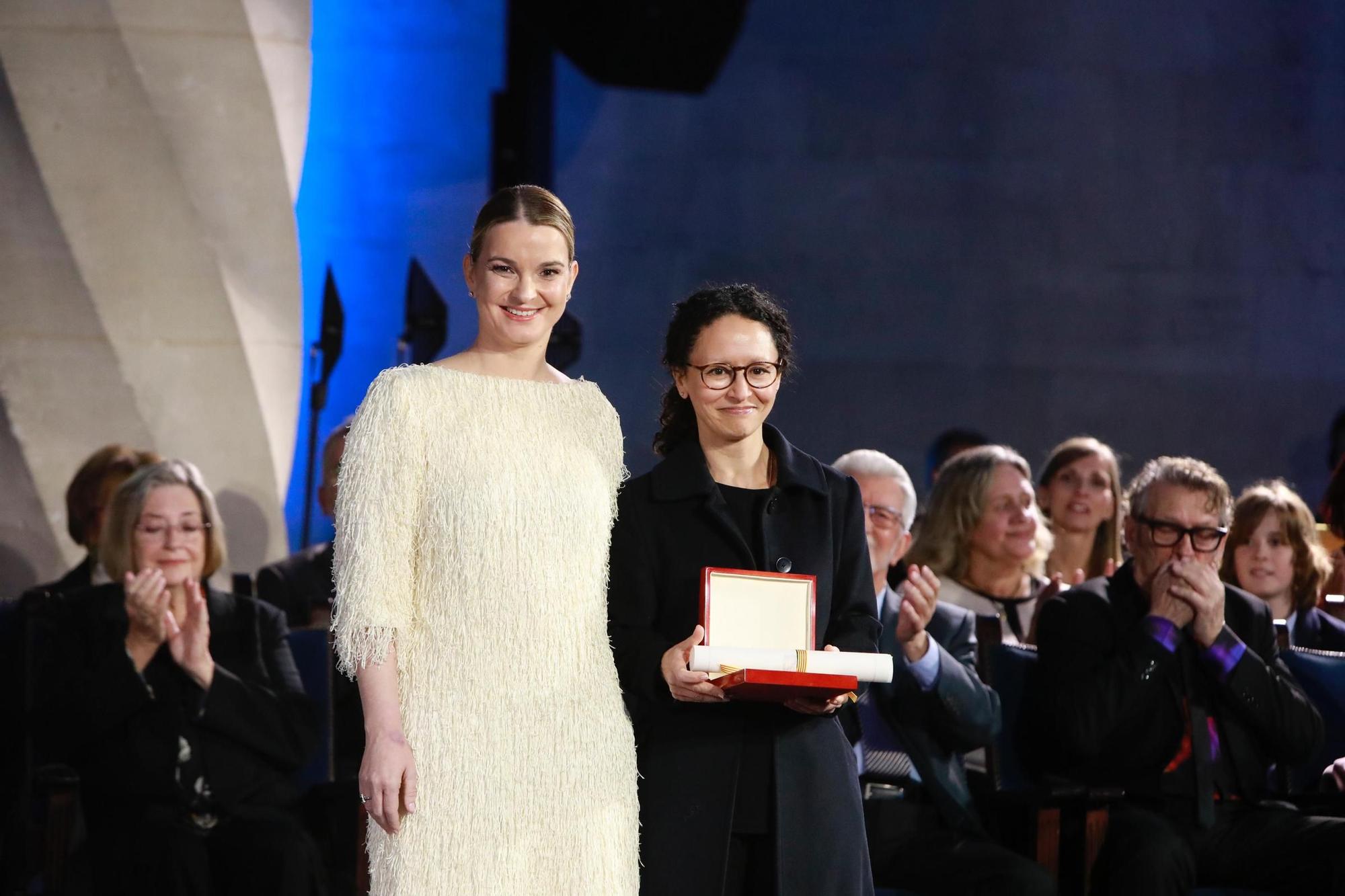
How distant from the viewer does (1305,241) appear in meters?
6.31

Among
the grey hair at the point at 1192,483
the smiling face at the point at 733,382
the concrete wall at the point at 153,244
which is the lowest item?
the grey hair at the point at 1192,483

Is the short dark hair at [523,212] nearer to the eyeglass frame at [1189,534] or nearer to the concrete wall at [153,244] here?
the eyeglass frame at [1189,534]

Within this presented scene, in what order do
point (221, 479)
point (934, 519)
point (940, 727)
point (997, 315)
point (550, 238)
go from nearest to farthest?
point (550, 238), point (940, 727), point (934, 519), point (221, 479), point (997, 315)

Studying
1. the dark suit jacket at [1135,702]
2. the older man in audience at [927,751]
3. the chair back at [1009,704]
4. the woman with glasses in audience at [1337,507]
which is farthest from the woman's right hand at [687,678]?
the woman with glasses in audience at [1337,507]

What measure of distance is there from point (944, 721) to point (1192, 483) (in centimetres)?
89

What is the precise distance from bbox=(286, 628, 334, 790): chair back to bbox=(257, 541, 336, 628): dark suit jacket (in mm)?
781

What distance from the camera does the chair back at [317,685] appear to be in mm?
3916

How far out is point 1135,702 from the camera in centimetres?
359

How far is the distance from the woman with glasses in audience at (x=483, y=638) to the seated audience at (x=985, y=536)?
98.4 inches

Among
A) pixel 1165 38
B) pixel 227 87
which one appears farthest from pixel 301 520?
pixel 1165 38

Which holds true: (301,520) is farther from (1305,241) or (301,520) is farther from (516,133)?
(1305,241)

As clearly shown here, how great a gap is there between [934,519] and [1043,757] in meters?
1.10

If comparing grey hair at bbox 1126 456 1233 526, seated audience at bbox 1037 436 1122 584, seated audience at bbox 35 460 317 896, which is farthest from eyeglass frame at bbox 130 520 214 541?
seated audience at bbox 1037 436 1122 584

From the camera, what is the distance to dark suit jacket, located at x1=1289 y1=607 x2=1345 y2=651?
4.38 m
